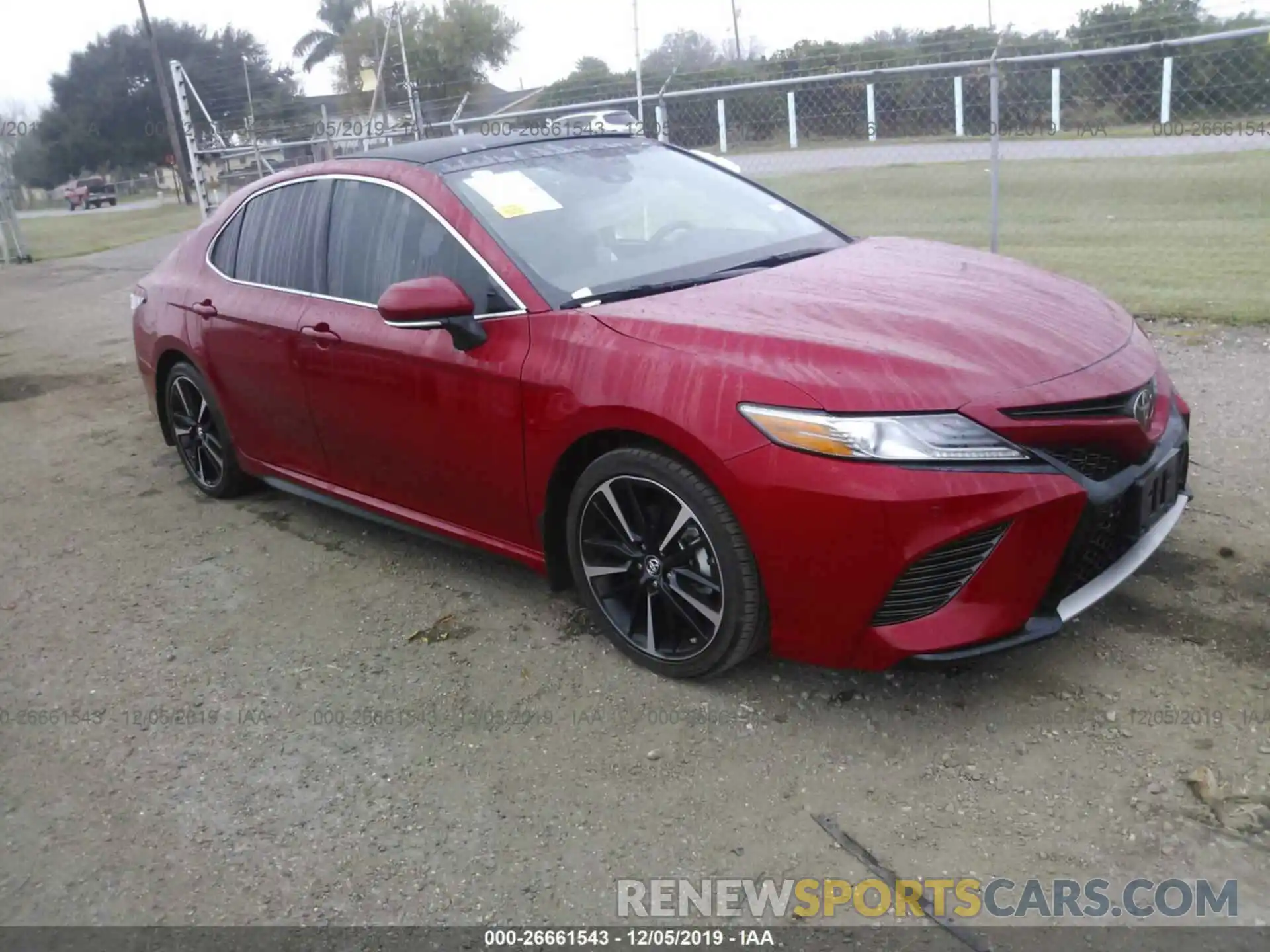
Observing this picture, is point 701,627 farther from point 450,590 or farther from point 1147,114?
point 1147,114

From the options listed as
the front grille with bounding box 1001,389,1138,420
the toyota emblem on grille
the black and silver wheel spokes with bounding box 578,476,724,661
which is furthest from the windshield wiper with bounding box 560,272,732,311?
the toyota emblem on grille

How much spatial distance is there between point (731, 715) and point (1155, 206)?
10.7m

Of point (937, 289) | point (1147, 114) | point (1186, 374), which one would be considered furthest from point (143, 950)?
point (1147, 114)

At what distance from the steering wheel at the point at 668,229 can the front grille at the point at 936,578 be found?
1.71m

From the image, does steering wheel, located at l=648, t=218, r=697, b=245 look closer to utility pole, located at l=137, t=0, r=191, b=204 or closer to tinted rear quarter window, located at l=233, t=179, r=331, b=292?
tinted rear quarter window, located at l=233, t=179, r=331, b=292

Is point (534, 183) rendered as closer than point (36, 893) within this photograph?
No

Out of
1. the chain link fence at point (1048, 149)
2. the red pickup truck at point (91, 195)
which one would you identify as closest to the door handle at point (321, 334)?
the chain link fence at point (1048, 149)

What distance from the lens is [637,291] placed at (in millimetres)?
3750

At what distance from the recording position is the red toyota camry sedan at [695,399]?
2963mm

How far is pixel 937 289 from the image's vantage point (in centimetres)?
362

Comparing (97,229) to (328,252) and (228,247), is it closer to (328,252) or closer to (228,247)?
(228,247)

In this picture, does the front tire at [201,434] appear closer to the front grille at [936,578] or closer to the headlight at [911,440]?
the headlight at [911,440]

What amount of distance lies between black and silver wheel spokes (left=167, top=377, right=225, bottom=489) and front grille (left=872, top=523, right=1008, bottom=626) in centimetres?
359
